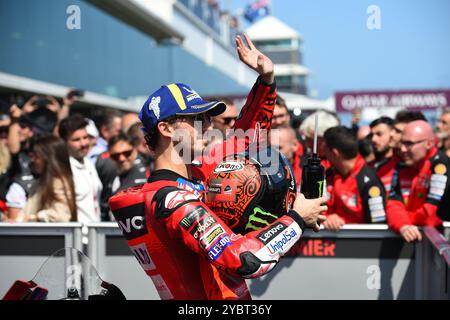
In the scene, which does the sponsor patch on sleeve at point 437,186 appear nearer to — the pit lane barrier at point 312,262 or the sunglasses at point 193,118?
the pit lane barrier at point 312,262

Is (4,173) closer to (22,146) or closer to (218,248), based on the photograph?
(22,146)

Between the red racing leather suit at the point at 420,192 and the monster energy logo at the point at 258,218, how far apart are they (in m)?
2.41

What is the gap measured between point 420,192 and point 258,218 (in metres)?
3.14

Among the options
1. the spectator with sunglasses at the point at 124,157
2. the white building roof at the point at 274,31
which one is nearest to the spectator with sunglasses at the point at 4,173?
the spectator with sunglasses at the point at 124,157

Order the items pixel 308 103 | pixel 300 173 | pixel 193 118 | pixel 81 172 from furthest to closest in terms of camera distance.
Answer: pixel 308 103 → pixel 81 172 → pixel 300 173 → pixel 193 118

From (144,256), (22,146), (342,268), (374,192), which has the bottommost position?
(342,268)

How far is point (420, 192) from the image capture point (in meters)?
5.52

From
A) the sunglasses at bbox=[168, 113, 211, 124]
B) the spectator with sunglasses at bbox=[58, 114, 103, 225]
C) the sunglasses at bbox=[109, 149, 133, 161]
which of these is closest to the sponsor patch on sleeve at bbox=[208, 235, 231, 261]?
the sunglasses at bbox=[168, 113, 211, 124]

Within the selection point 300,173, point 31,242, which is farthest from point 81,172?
point 300,173

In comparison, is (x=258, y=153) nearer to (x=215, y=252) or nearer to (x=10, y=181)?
(x=215, y=252)

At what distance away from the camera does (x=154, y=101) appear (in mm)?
2945

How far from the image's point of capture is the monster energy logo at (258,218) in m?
2.75

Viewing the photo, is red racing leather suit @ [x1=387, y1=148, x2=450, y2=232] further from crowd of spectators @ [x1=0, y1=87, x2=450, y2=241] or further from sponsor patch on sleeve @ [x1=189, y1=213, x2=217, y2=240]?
sponsor patch on sleeve @ [x1=189, y1=213, x2=217, y2=240]

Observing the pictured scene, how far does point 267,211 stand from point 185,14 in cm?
3426
